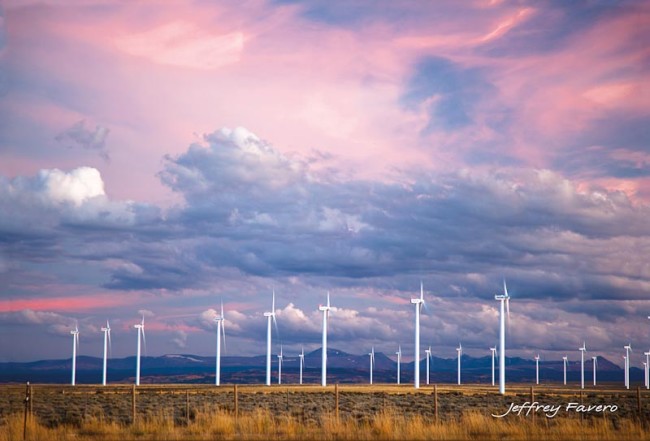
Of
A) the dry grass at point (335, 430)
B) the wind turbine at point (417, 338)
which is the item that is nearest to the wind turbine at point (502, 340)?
the wind turbine at point (417, 338)

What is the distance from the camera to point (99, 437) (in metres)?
45.1

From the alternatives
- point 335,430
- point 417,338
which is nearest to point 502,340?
point 417,338

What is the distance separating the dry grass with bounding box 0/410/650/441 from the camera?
42719 mm

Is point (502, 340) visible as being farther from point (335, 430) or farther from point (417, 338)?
point (335, 430)

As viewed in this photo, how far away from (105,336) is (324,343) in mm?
67651

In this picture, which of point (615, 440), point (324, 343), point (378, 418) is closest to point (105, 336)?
point (324, 343)

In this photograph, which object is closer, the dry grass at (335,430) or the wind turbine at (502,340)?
the dry grass at (335,430)

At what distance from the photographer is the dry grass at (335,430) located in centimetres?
4272

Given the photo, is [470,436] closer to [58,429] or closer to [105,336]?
[58,429]

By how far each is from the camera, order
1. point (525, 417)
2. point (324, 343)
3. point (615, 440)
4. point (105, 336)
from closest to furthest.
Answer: point (615, 440) → point (525, 417) → point (324, 343) → point (105, 336)

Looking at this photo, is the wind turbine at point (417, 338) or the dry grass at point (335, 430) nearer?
the dry grass at point (335, 430)

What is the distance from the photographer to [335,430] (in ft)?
147

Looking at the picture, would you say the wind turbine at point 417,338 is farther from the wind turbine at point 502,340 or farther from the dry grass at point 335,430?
the dry grass at point 335,430

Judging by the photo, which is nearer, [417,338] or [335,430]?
[335,430]
